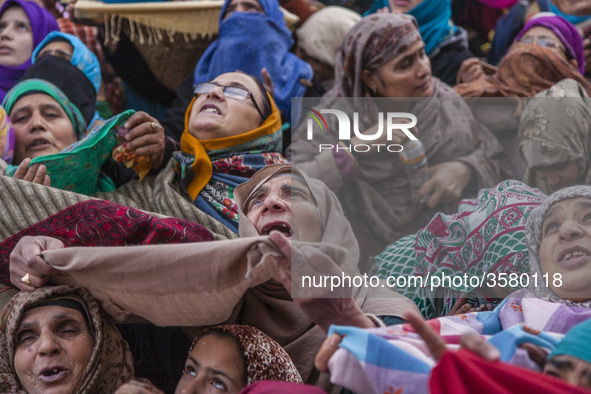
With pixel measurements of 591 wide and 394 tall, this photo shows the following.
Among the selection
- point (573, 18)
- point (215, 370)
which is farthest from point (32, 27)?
point (573, 18)

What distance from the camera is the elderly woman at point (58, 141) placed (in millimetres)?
2969

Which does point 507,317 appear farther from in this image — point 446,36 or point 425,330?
point 446,36

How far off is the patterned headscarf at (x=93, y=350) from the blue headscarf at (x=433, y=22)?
8.40 ft

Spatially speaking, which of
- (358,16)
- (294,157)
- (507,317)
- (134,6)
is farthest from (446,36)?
(507,317)

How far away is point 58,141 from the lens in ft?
10.9

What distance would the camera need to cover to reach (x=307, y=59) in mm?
4559

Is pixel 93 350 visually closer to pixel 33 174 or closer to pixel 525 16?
pixel 33 174

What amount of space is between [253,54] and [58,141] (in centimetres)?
116

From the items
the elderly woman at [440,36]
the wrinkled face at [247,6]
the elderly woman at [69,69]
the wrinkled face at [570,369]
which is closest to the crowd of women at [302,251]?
the wrinkled face at [570,369]

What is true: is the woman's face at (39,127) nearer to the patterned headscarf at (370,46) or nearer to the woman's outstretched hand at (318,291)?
the patterned headscarf at (370,46)

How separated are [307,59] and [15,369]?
2702 millimetres

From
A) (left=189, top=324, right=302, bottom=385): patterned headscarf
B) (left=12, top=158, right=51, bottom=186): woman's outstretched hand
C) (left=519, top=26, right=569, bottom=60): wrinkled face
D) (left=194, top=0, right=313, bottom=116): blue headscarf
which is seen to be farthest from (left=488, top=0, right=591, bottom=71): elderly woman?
(left=189, top=324, right=302, bottom=385): patterned headscarf

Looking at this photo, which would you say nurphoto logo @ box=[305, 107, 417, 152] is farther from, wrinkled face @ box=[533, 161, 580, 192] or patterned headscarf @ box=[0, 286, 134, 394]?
patterned headscarf @ box=[0, 286, 134, 394]

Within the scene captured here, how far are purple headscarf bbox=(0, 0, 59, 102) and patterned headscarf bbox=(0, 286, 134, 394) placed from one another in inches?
80.3
